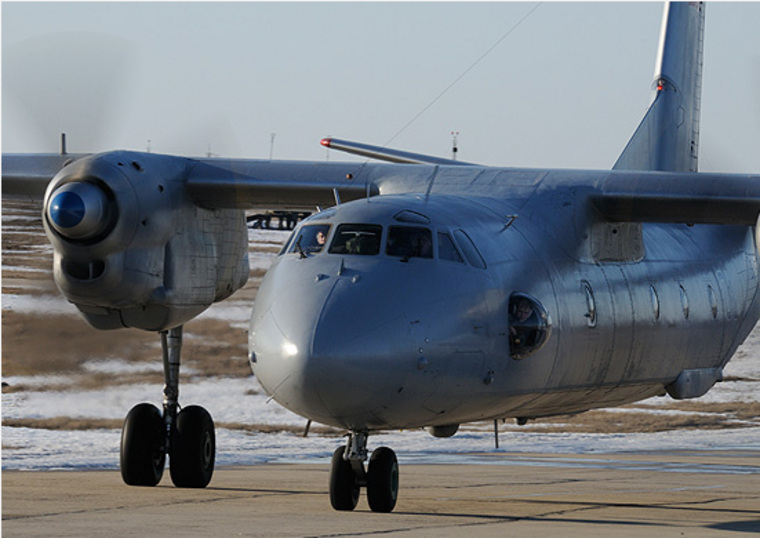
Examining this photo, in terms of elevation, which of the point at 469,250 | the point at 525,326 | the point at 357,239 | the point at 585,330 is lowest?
the point at 585,330

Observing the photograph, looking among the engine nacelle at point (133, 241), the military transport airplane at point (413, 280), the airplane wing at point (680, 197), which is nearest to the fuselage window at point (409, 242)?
the military transport airplane at point (413, 280)

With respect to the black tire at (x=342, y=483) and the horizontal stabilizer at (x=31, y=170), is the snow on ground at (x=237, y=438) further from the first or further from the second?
the black tire at (x=342, y=483)

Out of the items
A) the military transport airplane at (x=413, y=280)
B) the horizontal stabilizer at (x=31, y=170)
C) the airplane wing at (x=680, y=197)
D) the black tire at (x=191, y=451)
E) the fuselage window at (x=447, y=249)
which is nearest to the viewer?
the military transport airplane at (x=413, y=280)

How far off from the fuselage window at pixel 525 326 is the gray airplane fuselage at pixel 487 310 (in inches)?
3.0

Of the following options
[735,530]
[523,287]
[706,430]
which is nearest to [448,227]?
[523,287]

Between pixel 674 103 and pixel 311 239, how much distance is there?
10.9m

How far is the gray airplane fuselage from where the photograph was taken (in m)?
12.3

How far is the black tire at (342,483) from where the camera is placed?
1362cm

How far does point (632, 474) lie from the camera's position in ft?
69.8

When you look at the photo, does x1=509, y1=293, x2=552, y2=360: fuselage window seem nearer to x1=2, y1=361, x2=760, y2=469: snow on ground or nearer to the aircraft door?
the aircraft door

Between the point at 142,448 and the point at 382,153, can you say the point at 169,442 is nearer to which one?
the point at 142,448

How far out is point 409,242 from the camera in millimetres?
13414

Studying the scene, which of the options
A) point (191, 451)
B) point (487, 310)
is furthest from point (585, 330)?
point (191, 451)

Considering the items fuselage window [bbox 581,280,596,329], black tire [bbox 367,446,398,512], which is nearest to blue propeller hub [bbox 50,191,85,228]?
black tire [bbox 367,446,398,512]
